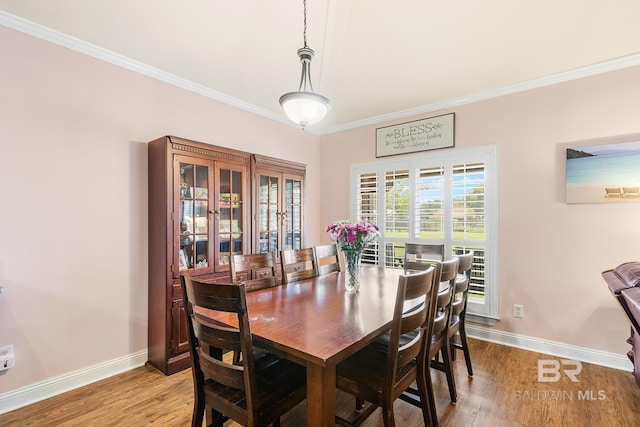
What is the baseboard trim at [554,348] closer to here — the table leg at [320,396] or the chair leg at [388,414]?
the chair leg at [388,414]

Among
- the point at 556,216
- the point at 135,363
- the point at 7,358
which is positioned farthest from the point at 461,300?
the point at 7,358

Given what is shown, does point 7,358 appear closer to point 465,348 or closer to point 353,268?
point 353,268

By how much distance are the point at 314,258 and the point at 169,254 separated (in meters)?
1.25

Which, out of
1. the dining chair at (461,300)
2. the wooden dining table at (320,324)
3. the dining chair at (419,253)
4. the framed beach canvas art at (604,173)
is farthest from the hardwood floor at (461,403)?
the framed beach canvas art at (604,173)

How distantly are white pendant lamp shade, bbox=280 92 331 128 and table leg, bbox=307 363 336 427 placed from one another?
4.98 feet

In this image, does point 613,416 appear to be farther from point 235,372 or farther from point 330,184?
point 330,184

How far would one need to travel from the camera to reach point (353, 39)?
2307 millimetres

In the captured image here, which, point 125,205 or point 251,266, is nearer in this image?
point 251,266

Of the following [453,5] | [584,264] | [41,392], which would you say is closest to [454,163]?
[584,264]

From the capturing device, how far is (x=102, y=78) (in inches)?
97.7

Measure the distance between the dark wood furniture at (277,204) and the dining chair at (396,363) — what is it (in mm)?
1974

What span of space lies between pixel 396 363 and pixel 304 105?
159cm

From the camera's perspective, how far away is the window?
320 cm

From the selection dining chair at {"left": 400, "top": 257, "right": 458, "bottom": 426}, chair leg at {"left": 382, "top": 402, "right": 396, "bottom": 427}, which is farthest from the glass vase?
chair leg at {"left": 382, "top": 402, "right": 396, "bottom": 427}
